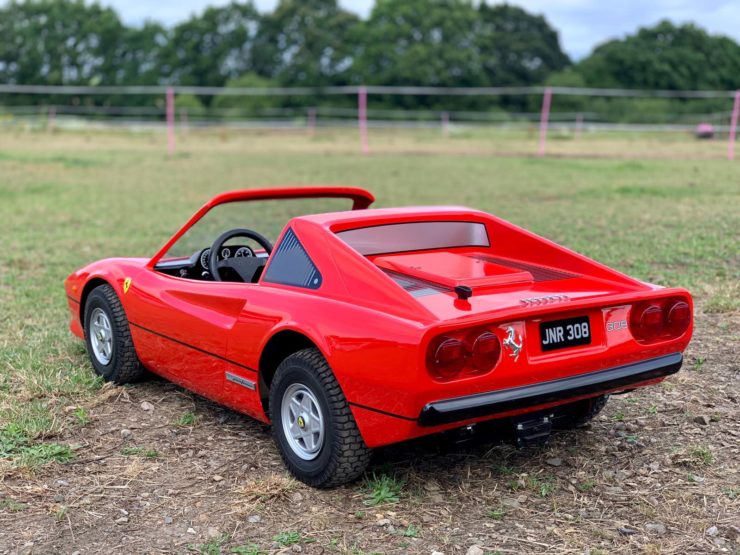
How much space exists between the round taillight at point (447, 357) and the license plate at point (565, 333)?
0.39 meters

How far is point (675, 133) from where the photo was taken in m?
37.7

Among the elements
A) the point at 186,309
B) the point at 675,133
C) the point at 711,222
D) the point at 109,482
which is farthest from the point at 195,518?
the point at 675,133

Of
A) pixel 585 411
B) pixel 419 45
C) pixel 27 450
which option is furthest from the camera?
pixel 419 45

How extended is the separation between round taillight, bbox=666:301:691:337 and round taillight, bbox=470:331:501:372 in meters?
1.00

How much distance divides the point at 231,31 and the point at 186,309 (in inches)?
3145

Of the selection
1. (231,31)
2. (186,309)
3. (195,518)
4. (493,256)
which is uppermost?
(231,31)

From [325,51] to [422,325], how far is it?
7624 cm

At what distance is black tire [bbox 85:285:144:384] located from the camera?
4.94 meters

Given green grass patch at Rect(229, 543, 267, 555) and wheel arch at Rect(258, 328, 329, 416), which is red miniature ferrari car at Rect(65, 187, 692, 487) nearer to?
wheel arch at Rect(258, 328, 329, 416)

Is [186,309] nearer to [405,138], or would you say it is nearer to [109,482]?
[109,482]

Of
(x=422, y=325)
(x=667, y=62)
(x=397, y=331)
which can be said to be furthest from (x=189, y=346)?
(x=667, y=62)

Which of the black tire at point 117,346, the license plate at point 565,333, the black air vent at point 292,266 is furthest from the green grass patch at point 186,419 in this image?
the license plate at point 565,333

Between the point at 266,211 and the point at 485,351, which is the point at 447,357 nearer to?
the point at 485,351

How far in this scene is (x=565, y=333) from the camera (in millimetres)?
A: 3514
